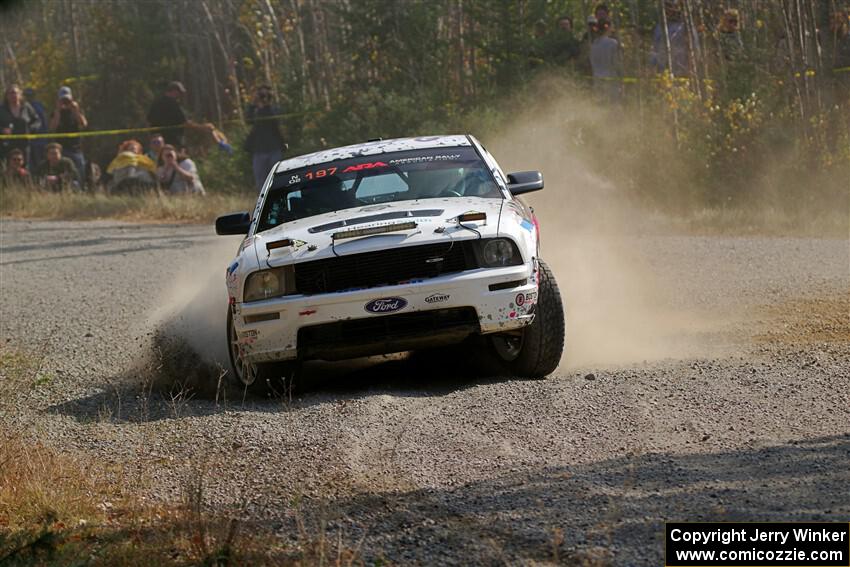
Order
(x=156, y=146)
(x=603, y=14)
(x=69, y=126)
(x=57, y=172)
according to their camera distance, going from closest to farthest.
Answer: (x=603, y=14) < (x=156, y=146) < (x=57, y=172) < (x=69, y=126)

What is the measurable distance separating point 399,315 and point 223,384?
182cm

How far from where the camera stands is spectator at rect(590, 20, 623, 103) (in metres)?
21.4

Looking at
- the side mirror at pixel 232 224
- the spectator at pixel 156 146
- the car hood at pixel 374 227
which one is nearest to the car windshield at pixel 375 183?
the side mirror at pixel 232 224

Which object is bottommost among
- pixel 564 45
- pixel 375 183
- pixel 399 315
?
pixel 399 315

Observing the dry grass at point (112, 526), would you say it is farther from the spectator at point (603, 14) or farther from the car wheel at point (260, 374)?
the spectator at point (603, 14)

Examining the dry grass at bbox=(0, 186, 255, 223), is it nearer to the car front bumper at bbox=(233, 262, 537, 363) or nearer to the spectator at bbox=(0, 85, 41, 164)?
the spectator at bbox=(0, 85, 41, 164)

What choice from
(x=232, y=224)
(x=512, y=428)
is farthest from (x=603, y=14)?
(x=512, y=428)

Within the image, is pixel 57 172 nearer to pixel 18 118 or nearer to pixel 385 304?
pixel 18 118

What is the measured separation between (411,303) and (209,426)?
1.35m

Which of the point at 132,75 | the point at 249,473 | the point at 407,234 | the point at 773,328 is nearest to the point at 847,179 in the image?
the point at 773,328

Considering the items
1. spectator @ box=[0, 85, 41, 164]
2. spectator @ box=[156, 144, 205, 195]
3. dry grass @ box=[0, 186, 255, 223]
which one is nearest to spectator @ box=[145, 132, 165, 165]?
spectator @ box=[156, 144, 205, 195]

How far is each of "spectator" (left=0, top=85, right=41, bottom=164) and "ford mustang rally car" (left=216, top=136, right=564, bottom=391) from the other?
18656 millimetres

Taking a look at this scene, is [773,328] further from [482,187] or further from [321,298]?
[321,298]

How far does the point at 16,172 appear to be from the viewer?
25.5 meters
